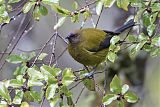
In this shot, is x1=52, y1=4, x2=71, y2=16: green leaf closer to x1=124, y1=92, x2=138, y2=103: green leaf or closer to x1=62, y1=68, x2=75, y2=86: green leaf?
x1=62, y1=68, x2=75, y2=86: green leaf

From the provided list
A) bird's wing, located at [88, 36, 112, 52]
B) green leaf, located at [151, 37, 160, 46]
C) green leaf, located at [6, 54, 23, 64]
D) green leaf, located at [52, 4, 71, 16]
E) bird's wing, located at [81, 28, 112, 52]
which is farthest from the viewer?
bird's wing, located at [81, 28, 112, 52]

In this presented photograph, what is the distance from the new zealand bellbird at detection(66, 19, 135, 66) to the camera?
3082 millimetres

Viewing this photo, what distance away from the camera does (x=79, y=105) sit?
4.37 meters

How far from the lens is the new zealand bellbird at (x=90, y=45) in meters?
3.08

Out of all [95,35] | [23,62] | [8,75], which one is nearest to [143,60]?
[8,75]

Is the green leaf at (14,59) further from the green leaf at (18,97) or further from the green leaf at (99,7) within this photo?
the green leaf at (99,7)

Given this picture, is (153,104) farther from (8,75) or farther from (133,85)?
(8,75)

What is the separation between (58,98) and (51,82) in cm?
14

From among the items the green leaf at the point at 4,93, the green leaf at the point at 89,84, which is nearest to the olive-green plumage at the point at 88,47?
the green leaf at the point at 89,84

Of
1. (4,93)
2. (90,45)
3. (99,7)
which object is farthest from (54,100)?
(90,45)

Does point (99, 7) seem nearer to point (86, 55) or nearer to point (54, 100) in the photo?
point (54, 100)

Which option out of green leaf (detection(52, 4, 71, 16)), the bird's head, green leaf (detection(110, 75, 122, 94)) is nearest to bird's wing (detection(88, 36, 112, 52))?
the bird's head

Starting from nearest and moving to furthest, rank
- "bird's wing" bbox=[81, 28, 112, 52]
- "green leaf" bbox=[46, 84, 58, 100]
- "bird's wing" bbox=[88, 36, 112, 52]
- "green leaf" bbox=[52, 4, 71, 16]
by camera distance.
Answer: "green leaf" bbox=[46, 84, 58, 100] → "green leaf" bbox=[52, 4, 71, 16] → "bird's wing" bbox=[88, 36, 112, 52] → "bird's wing" bbox=[81, 28, 112, 52]

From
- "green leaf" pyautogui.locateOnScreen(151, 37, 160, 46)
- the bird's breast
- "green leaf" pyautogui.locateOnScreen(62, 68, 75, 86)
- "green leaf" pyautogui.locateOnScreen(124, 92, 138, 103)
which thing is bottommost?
the bird's breast
